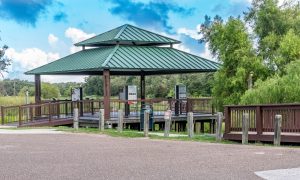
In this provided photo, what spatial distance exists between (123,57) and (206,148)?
14.4 metres

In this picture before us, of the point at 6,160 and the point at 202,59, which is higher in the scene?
the point at 202,59

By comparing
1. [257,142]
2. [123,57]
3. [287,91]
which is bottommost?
[257,142]

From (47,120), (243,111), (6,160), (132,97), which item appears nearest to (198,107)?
(132,97)

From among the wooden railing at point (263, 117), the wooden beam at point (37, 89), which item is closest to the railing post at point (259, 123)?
the wooden railing at point (263, 117)

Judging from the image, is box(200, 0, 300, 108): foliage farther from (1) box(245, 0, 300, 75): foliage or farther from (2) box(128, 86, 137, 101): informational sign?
(2) box(128, 86, 137, 101): informational sign

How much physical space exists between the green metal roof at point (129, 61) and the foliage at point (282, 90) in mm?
7565

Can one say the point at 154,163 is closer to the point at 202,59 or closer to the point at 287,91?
the point at 287,91

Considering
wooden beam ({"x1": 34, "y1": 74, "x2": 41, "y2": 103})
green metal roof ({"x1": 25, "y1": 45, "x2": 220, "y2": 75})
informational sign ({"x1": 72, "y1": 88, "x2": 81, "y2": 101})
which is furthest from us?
wooden beam ({"x1": 34, "y1": 74, "x2": 41, "y2": 103})

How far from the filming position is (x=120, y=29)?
3259 cm

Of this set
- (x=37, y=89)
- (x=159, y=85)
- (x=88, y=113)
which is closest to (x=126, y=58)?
(x=88, y=113)

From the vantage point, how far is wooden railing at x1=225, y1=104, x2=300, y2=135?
16.8 metres

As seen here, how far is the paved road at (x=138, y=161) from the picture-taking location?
10.6 metres

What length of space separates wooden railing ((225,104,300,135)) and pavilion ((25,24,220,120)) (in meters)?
10.2

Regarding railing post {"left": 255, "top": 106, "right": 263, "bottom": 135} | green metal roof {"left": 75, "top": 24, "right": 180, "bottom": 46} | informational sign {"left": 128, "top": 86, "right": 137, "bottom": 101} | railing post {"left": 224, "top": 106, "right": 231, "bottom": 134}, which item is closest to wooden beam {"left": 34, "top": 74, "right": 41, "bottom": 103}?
green metal roof {"left": 75, "top": 24, "right": 180, "bottom": 46}
